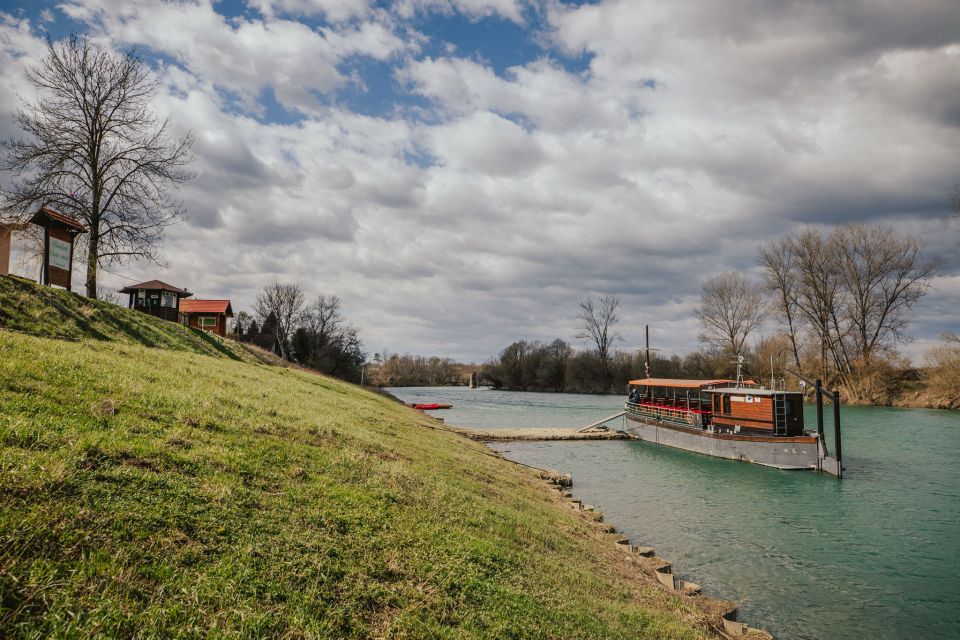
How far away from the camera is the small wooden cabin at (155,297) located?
36062 millimetres

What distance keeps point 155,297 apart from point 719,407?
4152 centimetres

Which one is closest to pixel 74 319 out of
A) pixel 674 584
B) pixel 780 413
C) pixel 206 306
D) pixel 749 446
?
pixel 674 584

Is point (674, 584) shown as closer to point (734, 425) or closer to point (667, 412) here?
point (734, 425)

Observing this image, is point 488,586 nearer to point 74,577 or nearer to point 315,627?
point 315,627

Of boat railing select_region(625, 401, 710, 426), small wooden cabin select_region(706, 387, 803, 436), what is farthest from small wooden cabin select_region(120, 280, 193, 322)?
small wooden cabin select_region(706, 387, 803, 436)

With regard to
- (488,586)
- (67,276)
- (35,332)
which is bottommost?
(488,586)

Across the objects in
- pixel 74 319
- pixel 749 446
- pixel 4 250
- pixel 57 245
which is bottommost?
pixel 749 446

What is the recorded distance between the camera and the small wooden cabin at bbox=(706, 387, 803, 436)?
29.1 meters

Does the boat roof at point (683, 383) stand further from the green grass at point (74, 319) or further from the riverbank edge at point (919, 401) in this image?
the green grass at point (74, 319)

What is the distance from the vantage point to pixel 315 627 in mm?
4457

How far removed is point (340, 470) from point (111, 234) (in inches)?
937

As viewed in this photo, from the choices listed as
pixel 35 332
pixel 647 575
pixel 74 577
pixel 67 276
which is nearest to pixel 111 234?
pixel 67 276

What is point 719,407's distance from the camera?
1328 inches

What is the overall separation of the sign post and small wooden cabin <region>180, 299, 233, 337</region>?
88.8 ft
